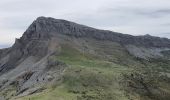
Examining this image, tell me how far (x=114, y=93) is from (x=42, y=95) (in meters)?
39.3

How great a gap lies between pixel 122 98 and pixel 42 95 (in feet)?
133

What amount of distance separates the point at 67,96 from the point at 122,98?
29.2m

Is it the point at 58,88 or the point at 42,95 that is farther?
the point at 58,88

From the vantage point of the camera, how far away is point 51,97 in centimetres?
17700

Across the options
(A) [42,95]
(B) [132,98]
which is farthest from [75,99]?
(B) [132,98]

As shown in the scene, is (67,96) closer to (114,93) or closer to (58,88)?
(58,88)

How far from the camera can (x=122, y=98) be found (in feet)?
633

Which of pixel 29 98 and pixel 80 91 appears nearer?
pixel 29 98

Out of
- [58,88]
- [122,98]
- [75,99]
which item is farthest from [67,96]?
[122,98]

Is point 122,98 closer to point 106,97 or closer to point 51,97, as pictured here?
point 106,97

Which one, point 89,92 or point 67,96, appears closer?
point 67,96

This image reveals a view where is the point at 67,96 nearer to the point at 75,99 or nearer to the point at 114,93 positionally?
the point at 75,99

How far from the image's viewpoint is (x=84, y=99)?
7165 inches

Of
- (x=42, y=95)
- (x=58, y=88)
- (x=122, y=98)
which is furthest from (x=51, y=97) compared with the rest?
(x=122, y=98)
